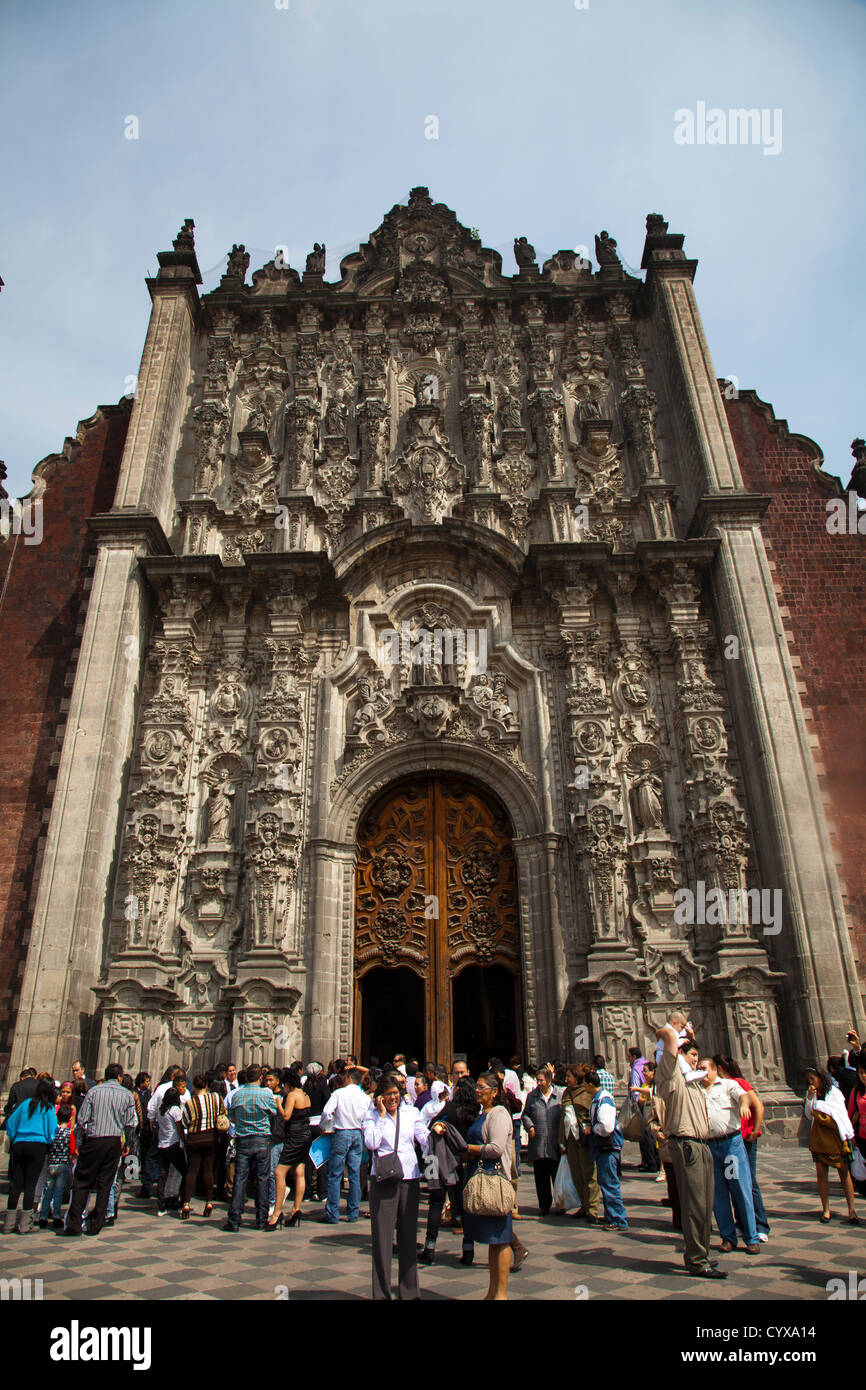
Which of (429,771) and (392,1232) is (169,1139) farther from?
(429,771)

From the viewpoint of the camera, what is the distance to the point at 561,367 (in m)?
20.3

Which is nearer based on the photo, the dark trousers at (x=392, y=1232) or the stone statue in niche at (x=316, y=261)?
the dark trousers at (x=392, y=1232)

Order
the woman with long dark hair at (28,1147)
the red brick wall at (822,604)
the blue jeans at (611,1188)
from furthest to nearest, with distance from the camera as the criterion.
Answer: the red brick wall at (822,604) → the woman with long dark hair at (28,1147) → the blue jeans at (611,1188)

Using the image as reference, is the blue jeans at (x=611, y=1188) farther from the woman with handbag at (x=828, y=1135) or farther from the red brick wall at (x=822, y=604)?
the red brick wall at (x=822, y=604)

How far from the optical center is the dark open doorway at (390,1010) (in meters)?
15.5

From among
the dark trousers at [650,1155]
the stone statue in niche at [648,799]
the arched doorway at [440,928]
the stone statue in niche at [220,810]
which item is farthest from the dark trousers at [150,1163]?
the stone statue in niche at [648,799]

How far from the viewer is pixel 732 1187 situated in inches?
282

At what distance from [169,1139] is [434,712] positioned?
837cm

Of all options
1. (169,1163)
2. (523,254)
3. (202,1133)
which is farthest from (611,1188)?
(523,254)

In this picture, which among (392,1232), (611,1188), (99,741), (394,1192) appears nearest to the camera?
(392,1232)

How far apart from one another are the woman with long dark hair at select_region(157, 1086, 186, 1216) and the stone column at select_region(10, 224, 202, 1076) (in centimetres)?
371

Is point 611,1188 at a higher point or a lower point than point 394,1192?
lower

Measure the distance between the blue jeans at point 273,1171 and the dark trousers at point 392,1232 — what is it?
11.4ft

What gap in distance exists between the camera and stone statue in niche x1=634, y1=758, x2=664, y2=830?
1531cm
